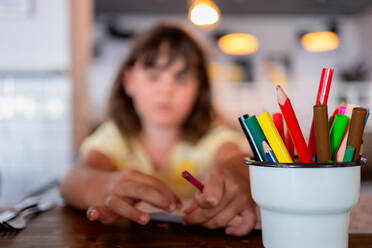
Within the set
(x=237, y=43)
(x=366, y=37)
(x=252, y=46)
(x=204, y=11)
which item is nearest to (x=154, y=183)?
(x=204, y=11)

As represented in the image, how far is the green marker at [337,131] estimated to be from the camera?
338mm

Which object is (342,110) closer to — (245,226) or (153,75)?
(245,226)

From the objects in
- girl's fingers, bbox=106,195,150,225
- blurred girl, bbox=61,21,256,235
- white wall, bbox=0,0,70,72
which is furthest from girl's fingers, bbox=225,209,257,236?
white wall, bbox=0,0,70,72

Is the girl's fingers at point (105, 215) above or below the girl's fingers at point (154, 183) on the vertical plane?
below

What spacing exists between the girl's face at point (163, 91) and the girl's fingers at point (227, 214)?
0.47m

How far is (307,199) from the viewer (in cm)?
32

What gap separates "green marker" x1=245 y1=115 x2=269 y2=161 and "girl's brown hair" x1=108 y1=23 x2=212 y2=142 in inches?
24.3

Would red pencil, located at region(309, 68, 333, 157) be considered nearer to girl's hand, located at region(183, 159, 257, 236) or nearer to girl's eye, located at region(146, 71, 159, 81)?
girl's hand, located at region(183, 159, 257, 236)

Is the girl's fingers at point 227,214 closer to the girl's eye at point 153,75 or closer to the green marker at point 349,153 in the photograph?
the green marker at point 349,153

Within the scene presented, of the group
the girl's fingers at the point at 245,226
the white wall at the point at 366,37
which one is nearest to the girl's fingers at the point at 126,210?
the girl's fingers at the point at 245,226

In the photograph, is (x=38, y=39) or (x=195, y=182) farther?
(x=38, y=39)

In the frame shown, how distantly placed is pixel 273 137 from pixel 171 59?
63 cm

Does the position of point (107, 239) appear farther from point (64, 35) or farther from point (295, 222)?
point (64, 35)

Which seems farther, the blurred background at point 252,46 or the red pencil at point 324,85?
the blurred background at point 252,46
